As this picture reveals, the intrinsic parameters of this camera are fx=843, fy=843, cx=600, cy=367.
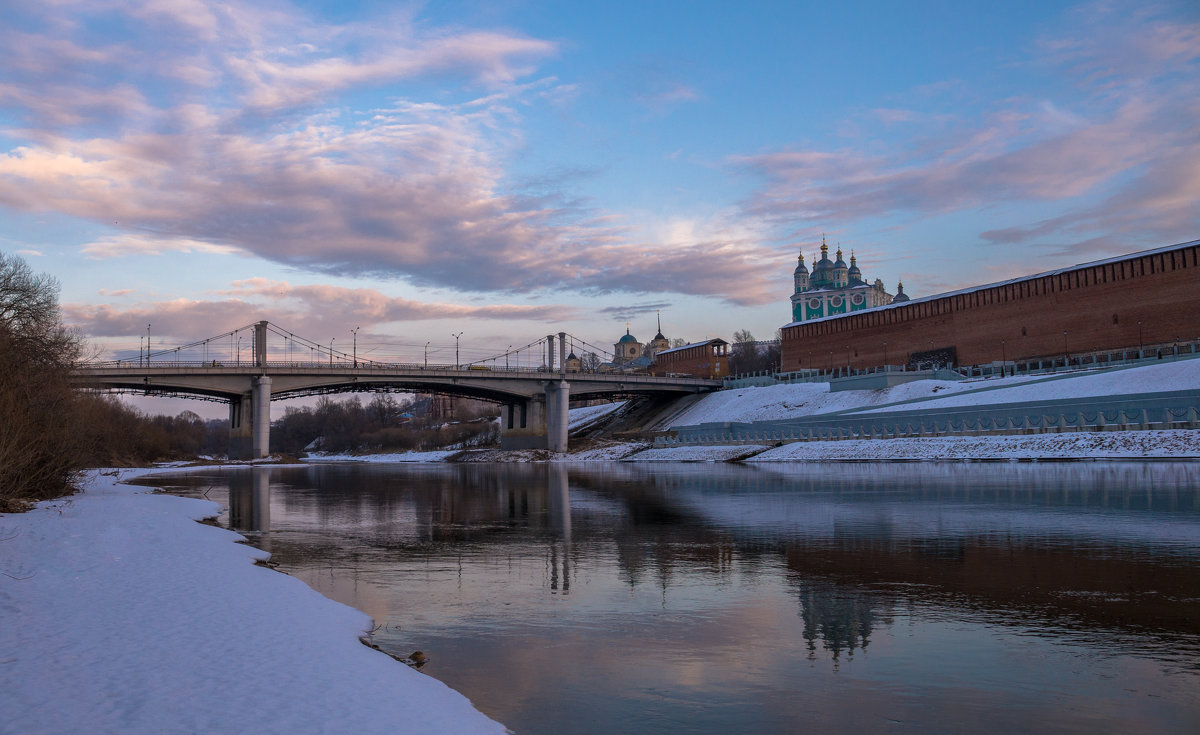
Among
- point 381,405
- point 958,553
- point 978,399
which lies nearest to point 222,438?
point 381,405

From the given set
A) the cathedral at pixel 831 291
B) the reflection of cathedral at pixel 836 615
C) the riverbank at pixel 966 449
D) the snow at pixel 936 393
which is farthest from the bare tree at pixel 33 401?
the cathedral at pixel 831 291

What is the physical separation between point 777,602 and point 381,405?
17543 centimetres

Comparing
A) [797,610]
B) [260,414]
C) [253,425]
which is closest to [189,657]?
[797,610]

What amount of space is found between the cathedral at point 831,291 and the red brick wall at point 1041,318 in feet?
206

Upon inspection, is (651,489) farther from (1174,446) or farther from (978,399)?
(978,399)

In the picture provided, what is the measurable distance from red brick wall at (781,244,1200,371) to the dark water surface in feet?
206

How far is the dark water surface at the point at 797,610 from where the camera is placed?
6891 mm

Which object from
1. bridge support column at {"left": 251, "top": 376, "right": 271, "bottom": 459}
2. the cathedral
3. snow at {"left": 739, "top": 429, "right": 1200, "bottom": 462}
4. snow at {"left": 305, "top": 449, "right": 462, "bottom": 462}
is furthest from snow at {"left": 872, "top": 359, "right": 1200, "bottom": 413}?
the cathedral

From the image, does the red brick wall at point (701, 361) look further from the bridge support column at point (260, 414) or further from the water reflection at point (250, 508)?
the water reflection at point (250, 508)

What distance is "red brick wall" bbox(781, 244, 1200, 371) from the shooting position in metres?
75.4

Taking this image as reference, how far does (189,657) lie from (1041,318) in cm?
9348

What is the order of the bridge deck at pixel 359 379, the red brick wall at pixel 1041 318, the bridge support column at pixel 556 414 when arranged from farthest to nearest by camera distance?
the bridge support column at pixel 556 414 → the bridge deck at pixel 359 379 → the red brick wall at pixel 1041 318

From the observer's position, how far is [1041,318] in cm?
8675

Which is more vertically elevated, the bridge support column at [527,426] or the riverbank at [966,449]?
the bridge support column at [527,426]
